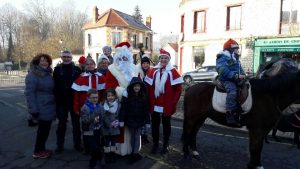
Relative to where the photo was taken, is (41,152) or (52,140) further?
(52,140)

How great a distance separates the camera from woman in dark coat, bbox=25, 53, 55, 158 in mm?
5027

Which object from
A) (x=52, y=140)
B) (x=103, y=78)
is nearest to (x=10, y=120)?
(x=52, y=140)

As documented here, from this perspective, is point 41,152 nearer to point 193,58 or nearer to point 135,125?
point 135,125

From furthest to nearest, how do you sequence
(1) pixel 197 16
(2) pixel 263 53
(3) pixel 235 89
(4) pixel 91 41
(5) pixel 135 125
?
(4) pixel 91 41, (1) pixel 197 16, (2) pixel 263 53, (5) pixel 135 125, (3) pixel 235 89

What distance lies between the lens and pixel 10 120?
8945mm

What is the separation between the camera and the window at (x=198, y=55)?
86.2 ft

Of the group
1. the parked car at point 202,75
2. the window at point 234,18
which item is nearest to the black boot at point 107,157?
the parked car at point 202,75

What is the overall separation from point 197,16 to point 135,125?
23065 millimetres

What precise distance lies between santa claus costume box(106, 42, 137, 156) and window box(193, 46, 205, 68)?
21.4m

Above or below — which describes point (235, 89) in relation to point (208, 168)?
above

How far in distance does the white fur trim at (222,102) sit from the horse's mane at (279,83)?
22 centimetres

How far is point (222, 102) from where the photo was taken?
491cm

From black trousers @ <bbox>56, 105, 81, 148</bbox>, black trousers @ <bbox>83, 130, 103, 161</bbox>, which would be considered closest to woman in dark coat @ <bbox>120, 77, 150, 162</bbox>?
black trousers @ <bbox>83, 130, 103, 161</bbox>

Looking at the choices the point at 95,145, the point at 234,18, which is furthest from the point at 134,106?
the point at 234,18
